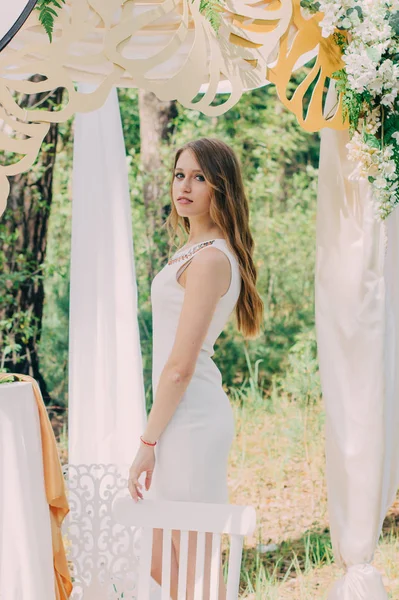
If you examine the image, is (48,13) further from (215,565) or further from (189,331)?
(215,565)

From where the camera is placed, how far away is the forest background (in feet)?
17.8

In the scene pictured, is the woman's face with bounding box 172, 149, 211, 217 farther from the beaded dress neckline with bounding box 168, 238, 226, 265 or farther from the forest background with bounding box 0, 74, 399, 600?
the forest background with bounding box 0, 74, 399, 600

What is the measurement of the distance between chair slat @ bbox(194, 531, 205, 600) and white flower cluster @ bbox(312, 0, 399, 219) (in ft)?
3.84

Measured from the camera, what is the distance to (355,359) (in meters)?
2.67

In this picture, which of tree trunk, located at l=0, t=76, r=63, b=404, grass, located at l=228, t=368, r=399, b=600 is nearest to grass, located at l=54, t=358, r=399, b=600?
grass, located at l=228, t=368, r=399, b=600

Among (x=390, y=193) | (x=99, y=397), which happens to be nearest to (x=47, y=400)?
(x=99, y=397)

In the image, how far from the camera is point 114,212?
345cm

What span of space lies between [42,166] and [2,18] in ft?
11.7

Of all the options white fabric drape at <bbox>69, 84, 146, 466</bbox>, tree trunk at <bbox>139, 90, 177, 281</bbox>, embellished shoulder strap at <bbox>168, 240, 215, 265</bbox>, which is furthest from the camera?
tree trunk at <bbox>139, 90, 177, 281</bbox>

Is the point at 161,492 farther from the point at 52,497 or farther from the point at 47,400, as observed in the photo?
the point at 47,400

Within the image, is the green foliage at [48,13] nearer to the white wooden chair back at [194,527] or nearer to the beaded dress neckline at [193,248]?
the beaded dress neckline at [193,248]

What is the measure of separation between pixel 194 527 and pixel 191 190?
1027 millimetres

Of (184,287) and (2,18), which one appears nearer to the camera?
(2,18)

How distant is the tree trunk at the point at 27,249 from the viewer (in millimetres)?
5617
